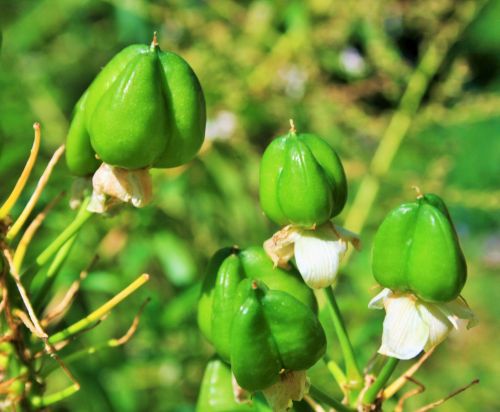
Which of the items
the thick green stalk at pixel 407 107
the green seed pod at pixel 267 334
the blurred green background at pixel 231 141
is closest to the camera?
the green seed pod at pixel 267 334

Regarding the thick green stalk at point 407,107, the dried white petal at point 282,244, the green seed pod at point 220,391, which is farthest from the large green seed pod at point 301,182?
the thick green stalk at point 407,107

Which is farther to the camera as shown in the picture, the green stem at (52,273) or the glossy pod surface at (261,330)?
the green stem at (52,273)

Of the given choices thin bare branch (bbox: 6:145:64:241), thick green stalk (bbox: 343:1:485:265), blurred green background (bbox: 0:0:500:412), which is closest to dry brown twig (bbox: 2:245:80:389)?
thin bare branch (bbox: 6:145:64:241)

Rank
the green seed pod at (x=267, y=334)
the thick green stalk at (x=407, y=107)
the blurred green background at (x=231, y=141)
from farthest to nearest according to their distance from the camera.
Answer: the thick green stalk at (x=407, y=107)
the blurred green background at (x=231, y=141)
the green seed pod at (x=267, y=334)

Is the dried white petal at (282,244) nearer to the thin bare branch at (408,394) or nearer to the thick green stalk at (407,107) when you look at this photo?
the thin bare branch at (408,394)

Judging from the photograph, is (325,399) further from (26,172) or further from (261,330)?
(26,172)

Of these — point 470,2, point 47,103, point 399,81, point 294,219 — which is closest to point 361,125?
point 399,81

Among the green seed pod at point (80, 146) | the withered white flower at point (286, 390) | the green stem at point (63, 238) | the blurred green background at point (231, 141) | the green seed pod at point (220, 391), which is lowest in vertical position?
the blurred green background at point (231, 141)
